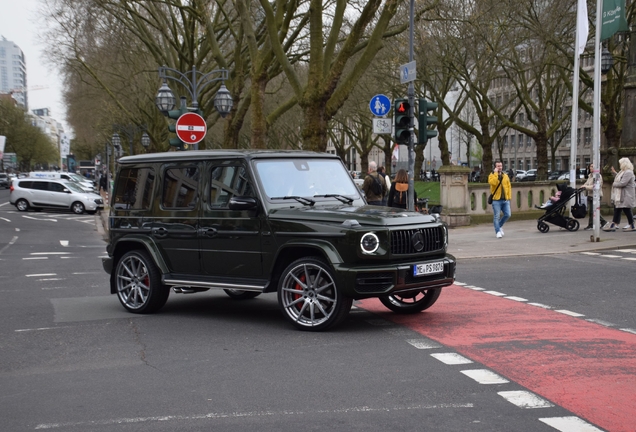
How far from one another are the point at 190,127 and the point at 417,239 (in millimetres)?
12830

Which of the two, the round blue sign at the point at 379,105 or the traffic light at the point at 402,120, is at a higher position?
the round blue sign at the point at 379,105

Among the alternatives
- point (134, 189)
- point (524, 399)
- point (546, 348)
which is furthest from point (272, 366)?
point (134, 189)

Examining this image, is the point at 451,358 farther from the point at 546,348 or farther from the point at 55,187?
the point at 55,187

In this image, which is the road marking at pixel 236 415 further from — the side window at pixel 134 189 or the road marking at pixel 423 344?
the side window at pixel 134 189

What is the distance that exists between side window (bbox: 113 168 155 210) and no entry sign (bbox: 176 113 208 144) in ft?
31.7

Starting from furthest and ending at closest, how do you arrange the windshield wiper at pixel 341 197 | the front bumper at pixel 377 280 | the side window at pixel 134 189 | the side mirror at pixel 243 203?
the side window at pixel 134 189
the windshield wiper at pixel 341 197
the side mirror at pixel 243 203
the front bumper at pixel 377 280

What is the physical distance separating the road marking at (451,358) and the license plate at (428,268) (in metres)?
1.27

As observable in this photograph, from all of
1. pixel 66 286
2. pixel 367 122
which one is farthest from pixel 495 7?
pixel 367 122

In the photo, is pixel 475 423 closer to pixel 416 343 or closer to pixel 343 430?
pixel 343 430

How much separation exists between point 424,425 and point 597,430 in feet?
3.45

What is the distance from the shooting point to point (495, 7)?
29953 millimetres

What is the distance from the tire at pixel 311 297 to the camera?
8344 millimetres

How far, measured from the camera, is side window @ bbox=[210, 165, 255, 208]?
9211 mm

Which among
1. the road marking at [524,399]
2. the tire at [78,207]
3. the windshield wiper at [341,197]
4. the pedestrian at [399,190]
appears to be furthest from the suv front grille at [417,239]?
the tire at [78,207]
